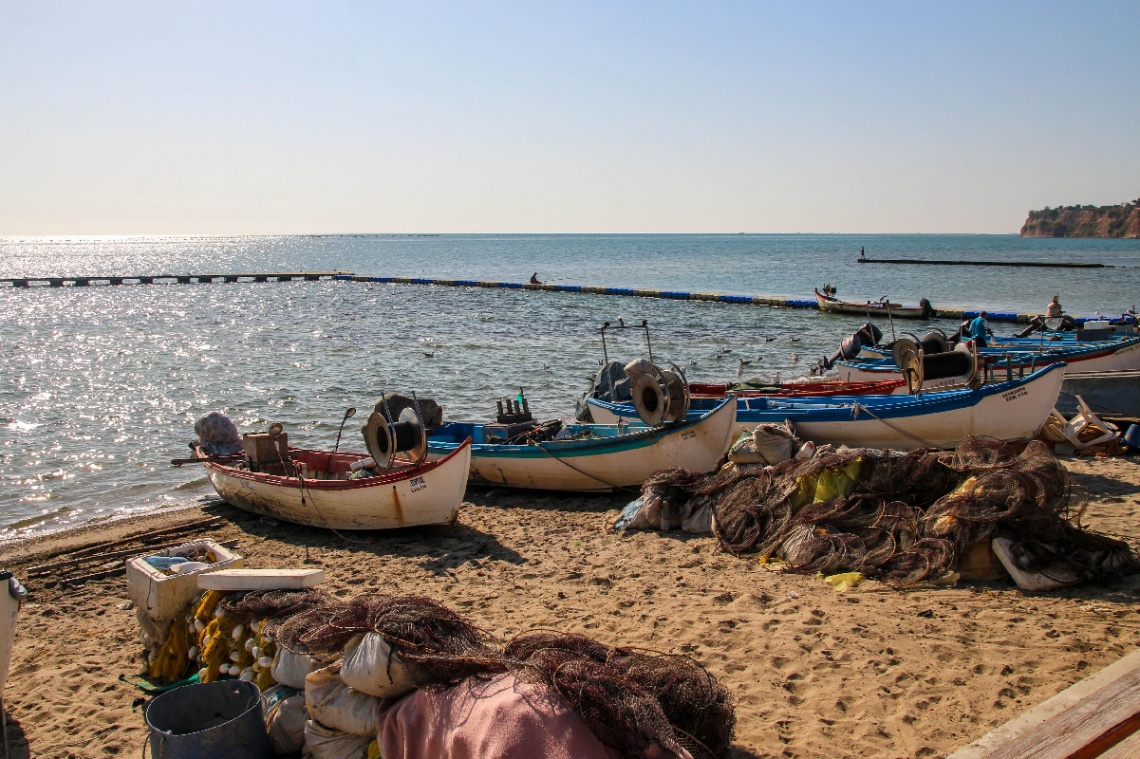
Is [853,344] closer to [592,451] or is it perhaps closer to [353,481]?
[592,451]

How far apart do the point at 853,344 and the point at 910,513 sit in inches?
468

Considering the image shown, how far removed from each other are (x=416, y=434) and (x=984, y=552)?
21.9 feet

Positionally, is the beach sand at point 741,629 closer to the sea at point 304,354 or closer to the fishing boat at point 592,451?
the fishing boat at point 592,451

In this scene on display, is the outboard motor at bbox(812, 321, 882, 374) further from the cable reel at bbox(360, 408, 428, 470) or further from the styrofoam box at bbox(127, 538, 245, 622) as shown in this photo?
the styrofoam box at bbox(127, 538, 245, 622)

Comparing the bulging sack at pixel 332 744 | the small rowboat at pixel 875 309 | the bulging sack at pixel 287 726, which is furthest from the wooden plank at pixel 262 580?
the small rowboat at pixel 875 309

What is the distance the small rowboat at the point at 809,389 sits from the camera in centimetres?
1527

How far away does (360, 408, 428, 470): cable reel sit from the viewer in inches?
428

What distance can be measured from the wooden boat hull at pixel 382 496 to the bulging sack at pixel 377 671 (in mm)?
6048

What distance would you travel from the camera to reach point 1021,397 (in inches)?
479

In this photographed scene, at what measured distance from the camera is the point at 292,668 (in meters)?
5.18

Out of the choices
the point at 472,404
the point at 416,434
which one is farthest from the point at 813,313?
the point at 416,434

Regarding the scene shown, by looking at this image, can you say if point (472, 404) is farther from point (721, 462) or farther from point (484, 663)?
point (484, 663)

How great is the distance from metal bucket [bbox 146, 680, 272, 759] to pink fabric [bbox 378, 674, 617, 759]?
895 mm

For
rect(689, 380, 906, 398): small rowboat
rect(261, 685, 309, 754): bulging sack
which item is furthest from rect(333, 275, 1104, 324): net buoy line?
rect(261, 685, 309, 754): bulging sack
